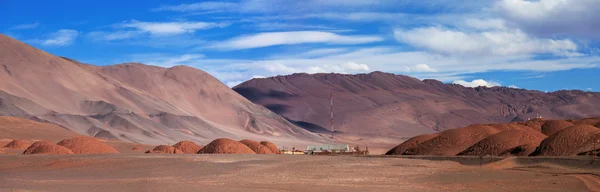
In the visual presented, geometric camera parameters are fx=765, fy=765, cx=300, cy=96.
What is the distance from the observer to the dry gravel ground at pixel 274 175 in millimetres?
24594

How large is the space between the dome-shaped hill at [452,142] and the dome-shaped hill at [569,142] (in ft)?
27.4

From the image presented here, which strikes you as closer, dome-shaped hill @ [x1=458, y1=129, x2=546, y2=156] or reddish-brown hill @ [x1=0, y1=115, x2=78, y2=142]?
dome-shaped hill @ [x1=458, y1=129, x2=546, y2=156]

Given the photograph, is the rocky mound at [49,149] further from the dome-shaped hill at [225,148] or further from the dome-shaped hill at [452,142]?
the dome-shaped hill at [452,142]

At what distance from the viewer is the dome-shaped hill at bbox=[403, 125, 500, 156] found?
5238 cm

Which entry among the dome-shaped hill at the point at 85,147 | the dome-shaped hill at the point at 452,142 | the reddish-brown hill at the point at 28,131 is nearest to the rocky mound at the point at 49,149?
the dome-shaped hill at the point at 85,147

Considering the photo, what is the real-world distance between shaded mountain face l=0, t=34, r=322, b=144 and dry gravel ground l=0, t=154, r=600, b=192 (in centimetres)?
6898

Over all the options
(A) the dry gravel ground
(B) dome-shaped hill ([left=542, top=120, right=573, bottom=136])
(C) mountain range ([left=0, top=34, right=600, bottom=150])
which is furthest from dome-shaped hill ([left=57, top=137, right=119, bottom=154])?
(C) mountain range ([left=0, top=34, right=600, bottom=150])

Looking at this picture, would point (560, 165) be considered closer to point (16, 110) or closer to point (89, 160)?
point (89, 160)

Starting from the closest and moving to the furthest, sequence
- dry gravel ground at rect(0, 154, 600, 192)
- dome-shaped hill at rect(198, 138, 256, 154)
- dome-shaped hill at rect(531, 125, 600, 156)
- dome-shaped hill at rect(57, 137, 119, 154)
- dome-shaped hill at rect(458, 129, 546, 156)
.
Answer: dry gravel ground at rect(0, 154, 600, 192) < dome-shaped hill at rect(531, 125, 600, 156) < dome-shaped hill at rect(458, 129, 546, 156) < dome-shaped hill at rect(57, 137, 119, 154) < dome-shaped hill at rect(198, 138, 256, 154)

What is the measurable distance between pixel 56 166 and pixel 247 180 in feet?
40.0

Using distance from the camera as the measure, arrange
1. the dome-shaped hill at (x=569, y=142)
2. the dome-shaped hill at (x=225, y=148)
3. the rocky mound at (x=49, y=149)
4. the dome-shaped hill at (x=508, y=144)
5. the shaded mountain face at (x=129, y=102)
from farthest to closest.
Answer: the shaded mountain face at (x=129, y=102) < the dome-shaped hill at (x=225, y=148) < the dome-shaped hill at (x=508, y=144) < the rocky mound at (x=49, y=149) < the dome-shaped hill at (x=569, y=142)

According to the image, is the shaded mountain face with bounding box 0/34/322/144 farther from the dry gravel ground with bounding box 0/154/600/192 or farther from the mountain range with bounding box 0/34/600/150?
the dry gravel ground with bounding box 0/154/600/192

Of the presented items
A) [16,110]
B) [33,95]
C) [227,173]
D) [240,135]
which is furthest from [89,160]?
[240,135]

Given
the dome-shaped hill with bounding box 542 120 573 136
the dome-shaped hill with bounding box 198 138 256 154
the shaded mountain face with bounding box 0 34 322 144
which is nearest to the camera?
the dome-shaped hill with bounding box 198 138 256 154
